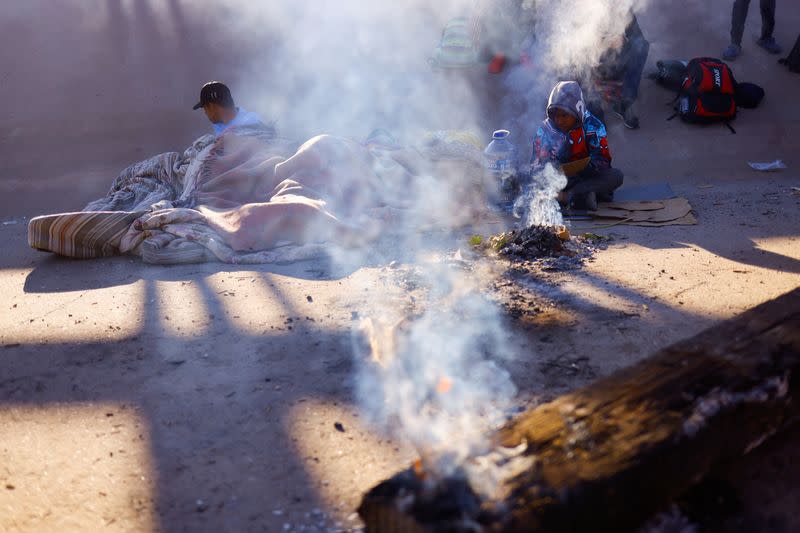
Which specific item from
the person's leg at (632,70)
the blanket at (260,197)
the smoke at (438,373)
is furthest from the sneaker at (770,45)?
the smoke at (438,373)

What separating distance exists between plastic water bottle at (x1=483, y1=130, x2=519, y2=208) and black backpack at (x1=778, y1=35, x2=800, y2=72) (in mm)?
4606

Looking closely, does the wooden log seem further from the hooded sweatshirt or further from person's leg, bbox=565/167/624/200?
the hooded sweatshirt

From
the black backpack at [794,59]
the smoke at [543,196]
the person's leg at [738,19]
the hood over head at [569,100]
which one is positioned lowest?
the smoke at [543,196]

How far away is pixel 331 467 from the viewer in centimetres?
220

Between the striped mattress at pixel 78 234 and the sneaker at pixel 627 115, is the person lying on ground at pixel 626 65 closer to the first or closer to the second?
the sneaker at pixel 627 115

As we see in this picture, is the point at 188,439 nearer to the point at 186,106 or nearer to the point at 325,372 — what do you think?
the point at 325,372

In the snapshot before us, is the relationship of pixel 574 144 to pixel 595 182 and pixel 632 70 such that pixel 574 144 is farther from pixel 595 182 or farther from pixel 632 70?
pixel 632 70

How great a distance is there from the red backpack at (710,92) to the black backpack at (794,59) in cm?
130

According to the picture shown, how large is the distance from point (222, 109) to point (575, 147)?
10.2ft

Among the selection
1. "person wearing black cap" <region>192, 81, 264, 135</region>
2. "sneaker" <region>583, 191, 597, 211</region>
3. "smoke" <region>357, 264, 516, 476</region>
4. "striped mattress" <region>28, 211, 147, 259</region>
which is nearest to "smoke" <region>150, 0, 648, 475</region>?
"smoke" <region>357, 264, 516, 476</region>

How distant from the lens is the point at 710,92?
7.12 meters

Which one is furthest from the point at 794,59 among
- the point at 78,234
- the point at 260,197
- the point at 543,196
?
the point at 78,234

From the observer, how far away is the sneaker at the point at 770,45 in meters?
8.19

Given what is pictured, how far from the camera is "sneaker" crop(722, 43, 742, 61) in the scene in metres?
8.06
